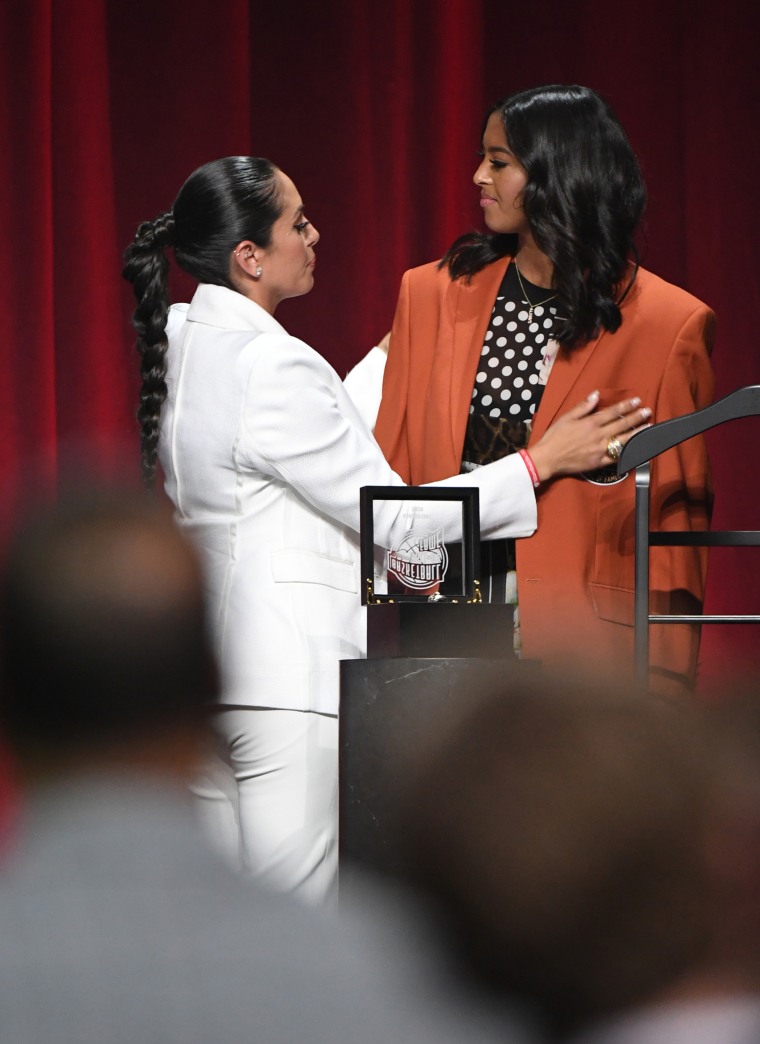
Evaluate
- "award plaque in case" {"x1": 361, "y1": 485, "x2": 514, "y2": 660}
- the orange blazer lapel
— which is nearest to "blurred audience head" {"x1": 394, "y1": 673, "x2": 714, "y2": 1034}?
"award plaque in case" {"x1": 361, "y1": 485, "x2": 514, "y2": 660}

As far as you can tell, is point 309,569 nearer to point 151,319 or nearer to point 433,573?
point 433,573

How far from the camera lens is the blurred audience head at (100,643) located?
0.60 m

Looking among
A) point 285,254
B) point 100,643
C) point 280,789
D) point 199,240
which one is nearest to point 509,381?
point 285,254

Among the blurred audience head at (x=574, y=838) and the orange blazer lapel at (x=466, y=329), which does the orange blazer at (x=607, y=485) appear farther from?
the blurred audience head at (x=574, y=838)

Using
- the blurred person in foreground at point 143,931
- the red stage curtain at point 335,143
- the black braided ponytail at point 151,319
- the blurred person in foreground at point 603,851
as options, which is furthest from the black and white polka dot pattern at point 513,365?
the blurred person in foreground at point 143,931

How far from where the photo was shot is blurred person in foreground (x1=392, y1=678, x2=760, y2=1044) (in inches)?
26.1

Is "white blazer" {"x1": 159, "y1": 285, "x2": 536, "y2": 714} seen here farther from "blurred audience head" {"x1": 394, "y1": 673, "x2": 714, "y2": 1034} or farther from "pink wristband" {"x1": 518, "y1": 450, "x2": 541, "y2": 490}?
"blurred audience head" {"x1": 394, "y1": 673, "x2": 714, "y2": 1034}

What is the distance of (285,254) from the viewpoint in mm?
1768

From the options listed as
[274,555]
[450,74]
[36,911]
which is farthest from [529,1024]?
[450,74]

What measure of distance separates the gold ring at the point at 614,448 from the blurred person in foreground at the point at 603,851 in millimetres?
808

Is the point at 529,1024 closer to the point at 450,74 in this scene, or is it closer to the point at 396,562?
the point at 396,562

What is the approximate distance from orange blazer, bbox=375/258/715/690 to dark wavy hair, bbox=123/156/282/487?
29 centimetres

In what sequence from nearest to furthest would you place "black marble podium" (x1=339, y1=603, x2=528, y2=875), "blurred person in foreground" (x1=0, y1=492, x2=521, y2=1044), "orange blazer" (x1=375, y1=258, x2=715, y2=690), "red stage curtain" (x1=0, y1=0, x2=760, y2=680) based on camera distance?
"blurred person in foreground" (x1=0, y1=492, x2=521, y2=1044)
"black marble podium" (x1=339, y1=603, x2=528, y2=875)
"orange blazer" (x1=375, y1=258, x2=715, y2=690)
"red stage curtain" (x1=0, y1=0, x2=760, y2=680)

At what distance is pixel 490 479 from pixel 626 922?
3.17 feet
